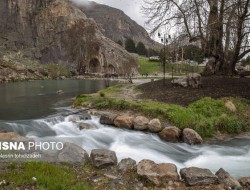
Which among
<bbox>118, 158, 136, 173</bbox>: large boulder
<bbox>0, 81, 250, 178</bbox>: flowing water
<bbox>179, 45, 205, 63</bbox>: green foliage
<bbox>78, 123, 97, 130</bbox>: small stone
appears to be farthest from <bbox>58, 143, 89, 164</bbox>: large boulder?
<bbox>179, 45, 205, 63</bbox>: green foliage

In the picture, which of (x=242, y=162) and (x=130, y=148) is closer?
(x=242, y=162)

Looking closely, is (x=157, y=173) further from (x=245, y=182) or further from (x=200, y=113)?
(x=200, y=113)

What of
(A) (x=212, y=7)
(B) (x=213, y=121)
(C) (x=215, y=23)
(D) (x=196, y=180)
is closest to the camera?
(D) (x=196, y=180)

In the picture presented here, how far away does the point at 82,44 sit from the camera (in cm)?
10912

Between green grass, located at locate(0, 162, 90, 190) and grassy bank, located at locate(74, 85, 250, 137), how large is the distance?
7927 millimetres

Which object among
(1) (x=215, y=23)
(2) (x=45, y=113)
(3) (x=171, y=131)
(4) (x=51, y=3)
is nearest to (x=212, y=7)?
(1) (x=215, y=23)

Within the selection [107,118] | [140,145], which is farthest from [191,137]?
[107,118]

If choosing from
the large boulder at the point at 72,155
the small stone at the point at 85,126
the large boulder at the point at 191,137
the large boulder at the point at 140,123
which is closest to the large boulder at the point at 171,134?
the large boulder at the point at 191,137

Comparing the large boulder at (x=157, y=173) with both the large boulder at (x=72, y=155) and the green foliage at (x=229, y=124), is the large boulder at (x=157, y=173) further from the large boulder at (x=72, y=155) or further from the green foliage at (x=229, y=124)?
the green foliage at (x=229, y=124)

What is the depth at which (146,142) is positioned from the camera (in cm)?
1316

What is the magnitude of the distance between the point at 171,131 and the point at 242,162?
342 centimetres

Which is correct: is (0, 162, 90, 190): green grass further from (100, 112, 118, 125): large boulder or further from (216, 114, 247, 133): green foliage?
(216, 114, 247, 133): green foliage

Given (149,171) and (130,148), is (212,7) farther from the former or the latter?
(149,171)

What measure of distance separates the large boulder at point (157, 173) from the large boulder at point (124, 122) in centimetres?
615
